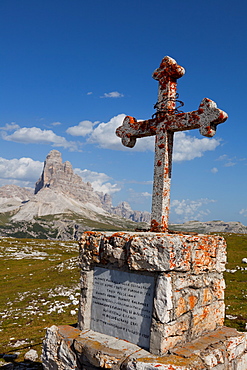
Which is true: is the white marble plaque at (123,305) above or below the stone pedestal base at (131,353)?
above

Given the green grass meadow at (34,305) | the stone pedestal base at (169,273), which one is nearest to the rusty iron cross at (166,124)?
the stone pedestal base at (169,273)

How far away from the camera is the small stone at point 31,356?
1203cm

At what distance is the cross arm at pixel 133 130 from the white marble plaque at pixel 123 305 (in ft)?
14.1

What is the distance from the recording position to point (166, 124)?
9.62 metres

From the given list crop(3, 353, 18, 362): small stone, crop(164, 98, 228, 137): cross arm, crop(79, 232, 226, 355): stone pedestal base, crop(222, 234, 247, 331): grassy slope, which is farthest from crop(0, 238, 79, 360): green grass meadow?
crop(164, 98, 228, 137): cross arm

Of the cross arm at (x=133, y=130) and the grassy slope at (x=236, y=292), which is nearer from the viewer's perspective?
the cross arm at (x=133, y=130)

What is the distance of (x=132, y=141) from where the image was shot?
10.7 meters

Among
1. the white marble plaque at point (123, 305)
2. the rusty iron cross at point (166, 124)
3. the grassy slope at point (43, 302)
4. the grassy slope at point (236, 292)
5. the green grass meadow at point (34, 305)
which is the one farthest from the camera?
the grassy slope at point (43, 302)

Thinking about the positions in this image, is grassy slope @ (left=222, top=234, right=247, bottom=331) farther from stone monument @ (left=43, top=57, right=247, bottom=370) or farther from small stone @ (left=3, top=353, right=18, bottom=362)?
small stone @ (left=3, top=353, right=18, bottom=362)

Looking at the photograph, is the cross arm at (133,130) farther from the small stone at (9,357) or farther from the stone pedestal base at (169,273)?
the small stone at (9,357)

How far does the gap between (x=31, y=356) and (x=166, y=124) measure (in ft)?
32.2

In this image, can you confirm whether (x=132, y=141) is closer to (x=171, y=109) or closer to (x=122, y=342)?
(x=171, y=109)

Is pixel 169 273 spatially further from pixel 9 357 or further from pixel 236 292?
pixel 236 292

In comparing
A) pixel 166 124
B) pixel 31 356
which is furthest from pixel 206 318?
pixel 31 356
